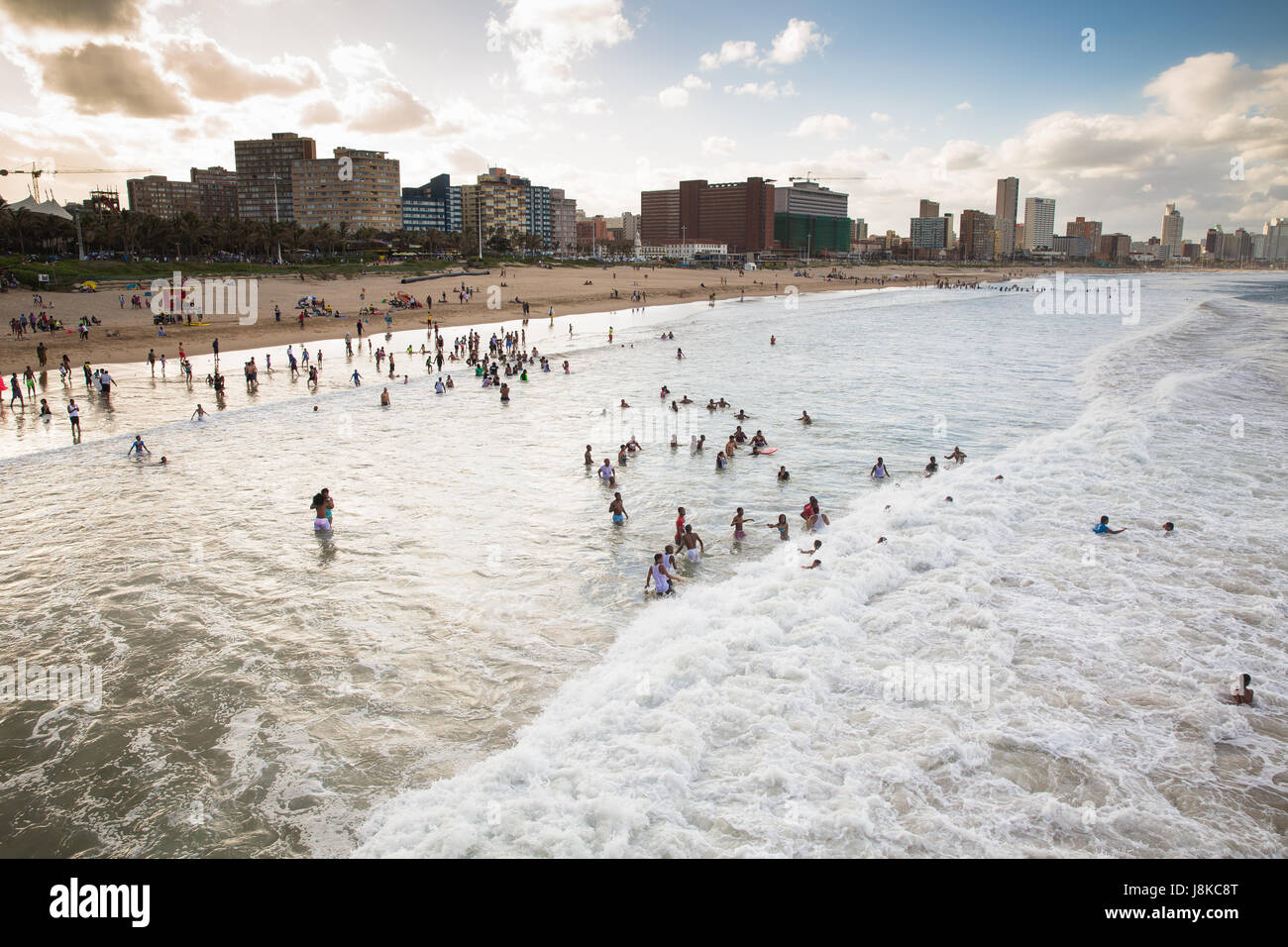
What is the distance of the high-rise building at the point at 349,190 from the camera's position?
592ft

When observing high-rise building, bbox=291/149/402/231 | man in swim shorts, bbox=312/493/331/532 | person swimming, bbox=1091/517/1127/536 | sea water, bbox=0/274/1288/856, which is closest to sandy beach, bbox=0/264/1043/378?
sea water, bbox=0/274/1288/856

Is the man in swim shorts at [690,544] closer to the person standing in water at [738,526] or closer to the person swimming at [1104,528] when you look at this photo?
the person standing in water at [738,526]

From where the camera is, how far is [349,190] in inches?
7131

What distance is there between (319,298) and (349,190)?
137 metres

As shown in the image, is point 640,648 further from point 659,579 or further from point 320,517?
point 320,517

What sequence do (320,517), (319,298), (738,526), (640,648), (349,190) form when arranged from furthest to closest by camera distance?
(349,190) < (319,298) < (320,517) < (738,526) < (640,648)

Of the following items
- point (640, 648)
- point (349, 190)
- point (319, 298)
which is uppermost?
point (349, 190)

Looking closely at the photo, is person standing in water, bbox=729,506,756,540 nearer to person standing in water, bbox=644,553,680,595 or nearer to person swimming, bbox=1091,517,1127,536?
person standing in water, bbox=644,553,680,595

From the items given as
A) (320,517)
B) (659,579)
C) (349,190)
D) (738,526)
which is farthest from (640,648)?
(349,190)

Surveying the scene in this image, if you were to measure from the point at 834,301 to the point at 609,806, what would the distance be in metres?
104

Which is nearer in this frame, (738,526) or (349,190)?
(738,526)

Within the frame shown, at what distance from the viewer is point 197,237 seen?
294 feet

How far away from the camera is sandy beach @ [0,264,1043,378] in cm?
4072

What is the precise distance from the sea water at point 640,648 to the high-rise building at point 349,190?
176668 millimetres
